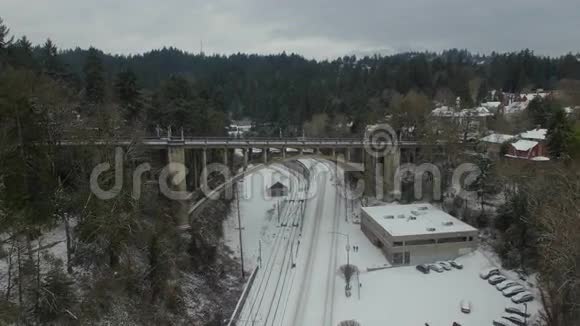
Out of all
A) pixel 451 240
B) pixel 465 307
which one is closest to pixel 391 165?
pixel 451 240

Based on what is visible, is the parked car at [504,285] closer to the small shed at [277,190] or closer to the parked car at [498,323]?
the parked car at [498,323]

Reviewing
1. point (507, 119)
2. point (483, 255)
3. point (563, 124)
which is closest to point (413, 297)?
point (483, 255)

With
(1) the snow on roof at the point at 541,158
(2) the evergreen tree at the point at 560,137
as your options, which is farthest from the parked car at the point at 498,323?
(1) the snow on roof at the point at 541,158

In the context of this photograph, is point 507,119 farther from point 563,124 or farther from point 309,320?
point 309,320

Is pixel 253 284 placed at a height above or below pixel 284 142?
below

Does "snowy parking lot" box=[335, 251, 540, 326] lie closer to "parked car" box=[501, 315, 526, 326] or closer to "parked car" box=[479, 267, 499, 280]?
"parked car" box=[479, 267, 499, 280]

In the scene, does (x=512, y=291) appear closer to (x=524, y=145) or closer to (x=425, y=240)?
(x=425, y=240)
